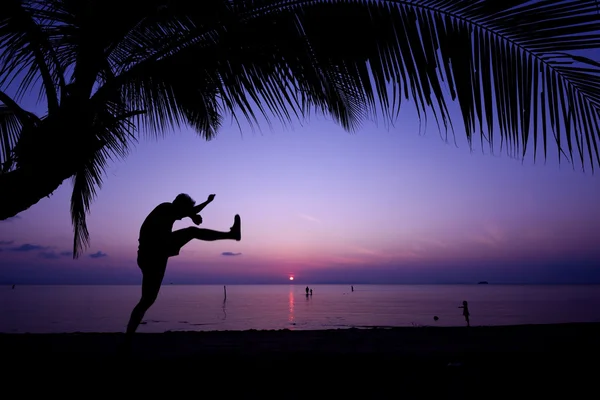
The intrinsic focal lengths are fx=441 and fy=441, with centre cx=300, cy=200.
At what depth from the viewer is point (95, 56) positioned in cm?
260

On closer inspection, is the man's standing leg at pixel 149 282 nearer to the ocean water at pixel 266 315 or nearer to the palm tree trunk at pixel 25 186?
the palm tree trunk at pixel 25 186

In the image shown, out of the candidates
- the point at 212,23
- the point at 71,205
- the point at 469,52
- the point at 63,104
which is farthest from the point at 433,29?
the point at 71,205

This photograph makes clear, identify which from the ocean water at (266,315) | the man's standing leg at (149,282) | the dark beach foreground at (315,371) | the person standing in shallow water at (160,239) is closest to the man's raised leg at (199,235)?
the person standing in shallow water at (160,239)

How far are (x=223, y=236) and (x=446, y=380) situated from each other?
2.23m

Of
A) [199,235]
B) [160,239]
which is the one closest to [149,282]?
[160,239]

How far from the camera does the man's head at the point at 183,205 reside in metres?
4.07

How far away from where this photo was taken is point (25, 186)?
239 cm

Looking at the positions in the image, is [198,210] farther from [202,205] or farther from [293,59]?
[293,59]

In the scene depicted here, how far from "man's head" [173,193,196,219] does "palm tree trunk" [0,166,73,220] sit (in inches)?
63.0

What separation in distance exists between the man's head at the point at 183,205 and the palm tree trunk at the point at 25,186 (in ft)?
5.25

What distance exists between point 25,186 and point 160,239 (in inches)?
61.2

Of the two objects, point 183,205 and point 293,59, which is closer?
point 293,59

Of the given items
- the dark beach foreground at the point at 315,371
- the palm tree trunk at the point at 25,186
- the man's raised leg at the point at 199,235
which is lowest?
the dark beach foreground at the point at 315,371

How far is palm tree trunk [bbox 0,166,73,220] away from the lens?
93.7 inches
